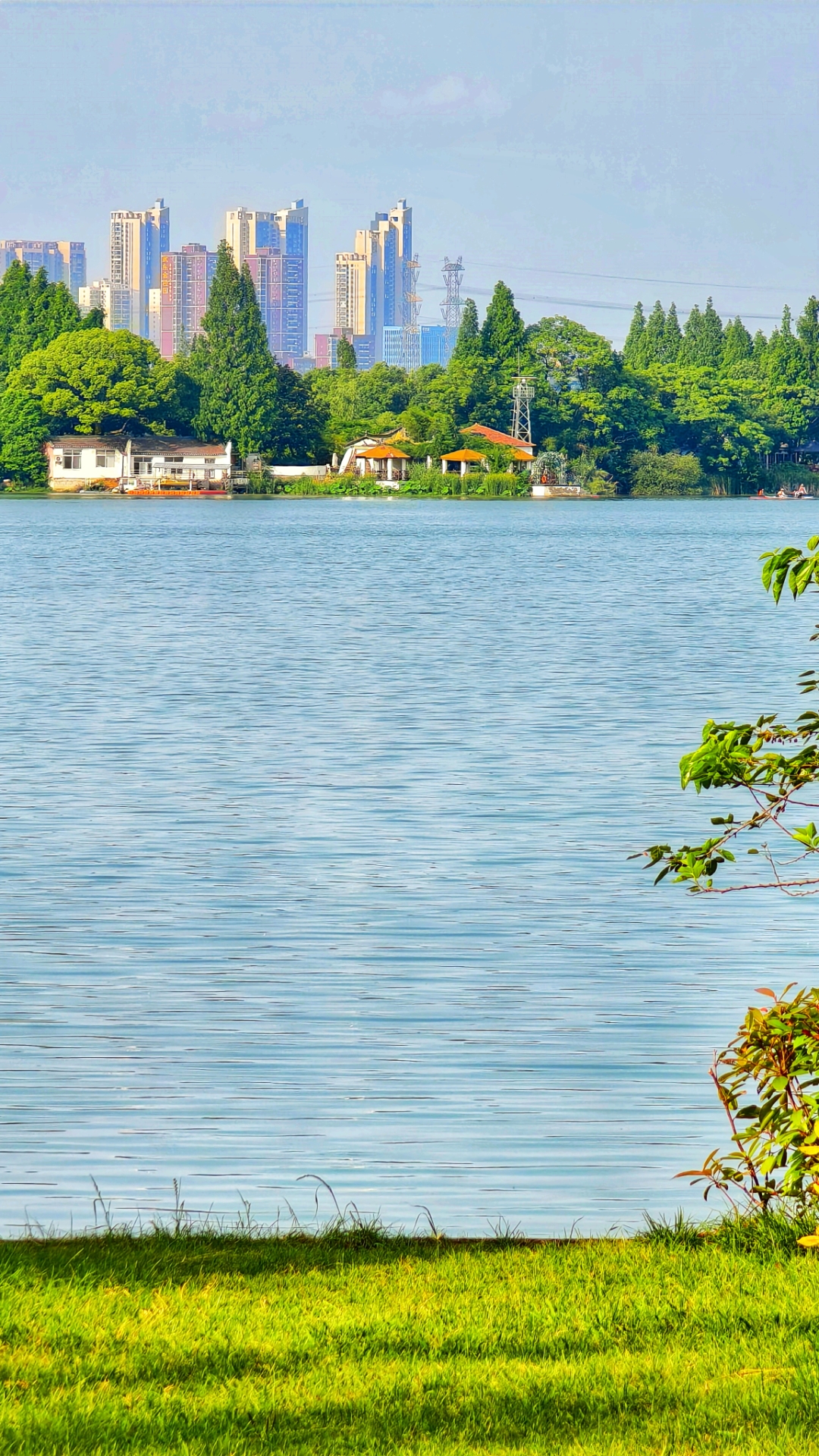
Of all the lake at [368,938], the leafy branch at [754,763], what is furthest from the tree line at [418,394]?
the leafy branch at [754,763]

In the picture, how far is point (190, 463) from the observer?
12938 centimetres

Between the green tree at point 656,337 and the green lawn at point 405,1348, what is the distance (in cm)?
14825

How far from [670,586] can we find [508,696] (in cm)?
2521

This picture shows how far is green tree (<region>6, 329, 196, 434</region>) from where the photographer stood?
12638 centimetres

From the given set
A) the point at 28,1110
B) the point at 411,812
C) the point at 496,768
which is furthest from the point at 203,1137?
the point at 496,768

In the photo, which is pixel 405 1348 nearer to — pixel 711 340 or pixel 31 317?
pixel 31 317

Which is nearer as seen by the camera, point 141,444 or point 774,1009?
point 774,1009

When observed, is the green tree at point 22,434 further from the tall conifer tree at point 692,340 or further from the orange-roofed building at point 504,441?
the tall conifer tree at point 692,340

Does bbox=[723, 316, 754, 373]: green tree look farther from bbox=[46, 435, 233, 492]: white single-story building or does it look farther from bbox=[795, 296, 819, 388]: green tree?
bbox=[46, 435, 233, 492]: white single-story building

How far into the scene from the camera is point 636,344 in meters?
154

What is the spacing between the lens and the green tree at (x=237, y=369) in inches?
5017

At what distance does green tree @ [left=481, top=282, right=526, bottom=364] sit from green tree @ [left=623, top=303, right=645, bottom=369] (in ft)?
59.3

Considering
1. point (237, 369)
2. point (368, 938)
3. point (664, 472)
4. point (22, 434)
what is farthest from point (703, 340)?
point (368, 938)

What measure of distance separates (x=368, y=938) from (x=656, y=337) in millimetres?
148085
